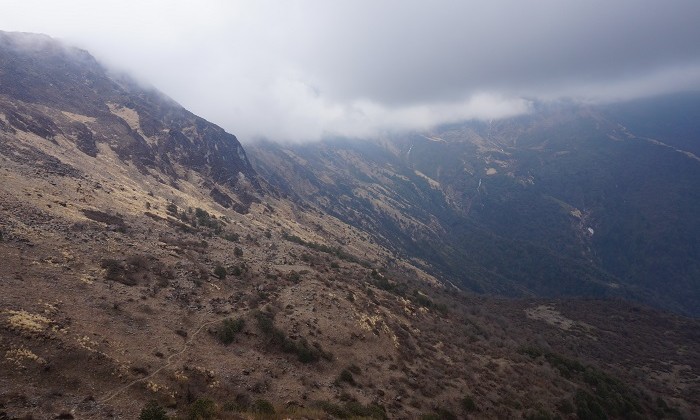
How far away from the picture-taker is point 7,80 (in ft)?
346

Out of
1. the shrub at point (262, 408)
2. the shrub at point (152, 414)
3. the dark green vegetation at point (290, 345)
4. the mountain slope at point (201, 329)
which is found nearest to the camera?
the shrub at point (152, 414)

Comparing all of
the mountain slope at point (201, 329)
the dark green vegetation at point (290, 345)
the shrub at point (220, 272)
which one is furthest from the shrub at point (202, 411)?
the shrub at point (220, 272)

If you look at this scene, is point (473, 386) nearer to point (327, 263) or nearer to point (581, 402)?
point (581, 402)

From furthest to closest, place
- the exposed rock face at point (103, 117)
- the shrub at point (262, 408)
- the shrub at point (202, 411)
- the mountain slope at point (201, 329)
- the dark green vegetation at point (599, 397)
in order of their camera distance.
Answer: the exposed rock face at point (103, 117)
the dark green vegetation at point (599, 397)
the mountain slope at point (201, 329)
the shrub at point (262, 408)
the shrub at point (202, 411)

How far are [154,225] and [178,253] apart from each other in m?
13.5

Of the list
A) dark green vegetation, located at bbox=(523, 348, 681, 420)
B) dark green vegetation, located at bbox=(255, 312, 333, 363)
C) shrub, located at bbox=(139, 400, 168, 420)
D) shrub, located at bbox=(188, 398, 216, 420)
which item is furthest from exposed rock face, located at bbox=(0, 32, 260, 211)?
dark green vegetation, located at bbox=(523, 348, 681, 420)

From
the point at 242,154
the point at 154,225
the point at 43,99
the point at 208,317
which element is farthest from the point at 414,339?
the point at 242,154

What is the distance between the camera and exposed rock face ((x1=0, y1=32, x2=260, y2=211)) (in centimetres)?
9531

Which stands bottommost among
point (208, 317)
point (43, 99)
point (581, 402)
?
point (208, 317)

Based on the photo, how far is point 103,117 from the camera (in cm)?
11594

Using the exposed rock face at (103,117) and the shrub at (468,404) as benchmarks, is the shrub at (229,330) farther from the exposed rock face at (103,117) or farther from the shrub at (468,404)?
the exposed rock face at (103,117)

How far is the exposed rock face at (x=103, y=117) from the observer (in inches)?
3752

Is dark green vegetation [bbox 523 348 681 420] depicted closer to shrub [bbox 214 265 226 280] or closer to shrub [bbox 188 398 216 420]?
shrub [bbox 188 398 216 420]

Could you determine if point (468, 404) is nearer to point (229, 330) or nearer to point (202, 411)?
point (229, 330)
